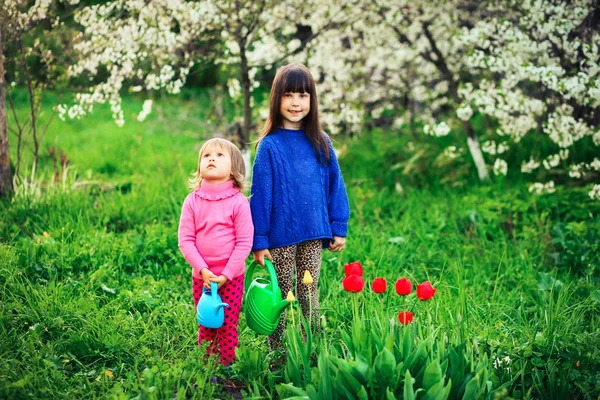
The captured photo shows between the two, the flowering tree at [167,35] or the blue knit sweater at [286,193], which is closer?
the blue knit sweater at [286,193]

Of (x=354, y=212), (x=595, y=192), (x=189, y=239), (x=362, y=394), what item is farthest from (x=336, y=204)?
(x=595, y=192)

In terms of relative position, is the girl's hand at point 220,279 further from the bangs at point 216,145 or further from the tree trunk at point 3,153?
the tree trunk at point 3,153

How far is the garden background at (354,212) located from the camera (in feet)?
8.59

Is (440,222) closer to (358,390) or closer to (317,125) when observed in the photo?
(317,125)

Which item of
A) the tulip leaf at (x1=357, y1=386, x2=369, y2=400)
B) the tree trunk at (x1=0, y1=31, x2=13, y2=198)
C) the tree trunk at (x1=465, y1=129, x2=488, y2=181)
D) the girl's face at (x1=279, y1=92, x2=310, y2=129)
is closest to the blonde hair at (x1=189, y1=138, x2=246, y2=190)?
the girl's face at (x1=279, y1=92, x2=310, y2=129)

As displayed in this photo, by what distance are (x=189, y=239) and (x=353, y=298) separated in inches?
33.4

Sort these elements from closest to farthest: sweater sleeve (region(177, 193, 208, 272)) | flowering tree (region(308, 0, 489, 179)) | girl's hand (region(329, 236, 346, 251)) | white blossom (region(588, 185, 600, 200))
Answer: sweater sleeve (region(177, 193, 208, 272)) < girl's hand (region(329, 236, 346, 251)) < white blossom (region(588, 185, 600, 200)) < flowering tree (region(308, 0, 489, 179))

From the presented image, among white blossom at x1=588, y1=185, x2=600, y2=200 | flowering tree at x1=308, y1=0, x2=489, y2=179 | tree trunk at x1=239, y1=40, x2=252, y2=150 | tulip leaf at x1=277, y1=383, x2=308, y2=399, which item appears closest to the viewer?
tulip leaf at x1=277, y1=383, x2=308, y2=399

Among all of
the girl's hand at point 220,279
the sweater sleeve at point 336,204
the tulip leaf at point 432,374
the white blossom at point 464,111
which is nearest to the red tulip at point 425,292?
the tulip leaf at point 432,374

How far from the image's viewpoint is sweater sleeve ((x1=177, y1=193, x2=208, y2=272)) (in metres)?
2.74

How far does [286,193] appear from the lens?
2914mm

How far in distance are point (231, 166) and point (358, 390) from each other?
4.14ft

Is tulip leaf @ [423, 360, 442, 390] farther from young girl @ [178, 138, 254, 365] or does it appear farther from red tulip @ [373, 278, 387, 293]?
young girl @ [178, 138, 254, 365]

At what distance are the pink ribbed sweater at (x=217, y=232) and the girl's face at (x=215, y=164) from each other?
0.15 ft
